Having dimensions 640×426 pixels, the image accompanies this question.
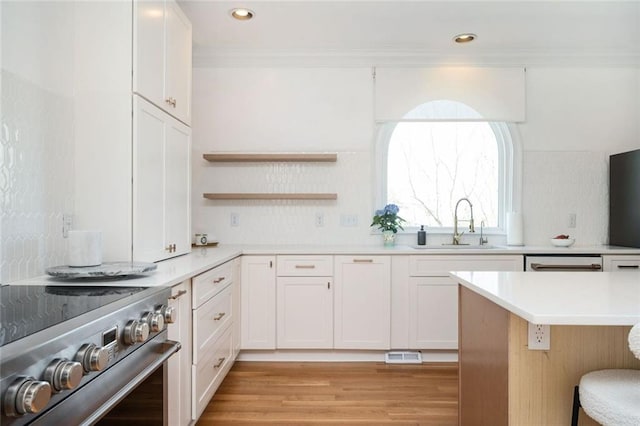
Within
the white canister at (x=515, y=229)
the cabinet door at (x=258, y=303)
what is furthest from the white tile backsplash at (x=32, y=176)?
the white canister at (x=515, y=229)

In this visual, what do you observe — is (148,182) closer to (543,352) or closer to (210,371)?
(210,371)

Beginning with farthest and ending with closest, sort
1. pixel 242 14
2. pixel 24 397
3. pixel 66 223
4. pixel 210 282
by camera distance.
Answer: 1. pixel 242 14
2. pixel 210 282
3. pixel 66 223
4. pixel 24 397

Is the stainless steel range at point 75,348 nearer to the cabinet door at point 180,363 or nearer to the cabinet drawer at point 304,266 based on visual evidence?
the cabinet door at point 180,363

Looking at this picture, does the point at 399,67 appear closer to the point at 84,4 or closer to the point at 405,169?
the point at 405,169

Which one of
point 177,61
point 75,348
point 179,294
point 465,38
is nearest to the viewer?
point 75,348

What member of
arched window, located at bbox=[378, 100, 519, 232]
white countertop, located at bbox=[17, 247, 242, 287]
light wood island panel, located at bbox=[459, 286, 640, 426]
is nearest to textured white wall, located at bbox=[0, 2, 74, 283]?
white countertop, located at bbox=[17, 247, 242, 287]

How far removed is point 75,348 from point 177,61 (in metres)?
1.99

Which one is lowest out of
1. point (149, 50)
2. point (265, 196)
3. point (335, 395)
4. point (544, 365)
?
point (335, 395)

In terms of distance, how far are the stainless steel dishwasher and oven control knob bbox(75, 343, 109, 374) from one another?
2.89 m

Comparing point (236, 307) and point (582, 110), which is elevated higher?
point (582, 110)

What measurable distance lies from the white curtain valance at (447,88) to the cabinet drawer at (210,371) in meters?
2.28

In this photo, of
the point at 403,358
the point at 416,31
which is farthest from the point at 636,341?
the point at 416,31

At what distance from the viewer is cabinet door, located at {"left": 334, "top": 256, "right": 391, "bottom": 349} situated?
2871mm

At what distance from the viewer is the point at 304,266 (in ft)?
9.39
